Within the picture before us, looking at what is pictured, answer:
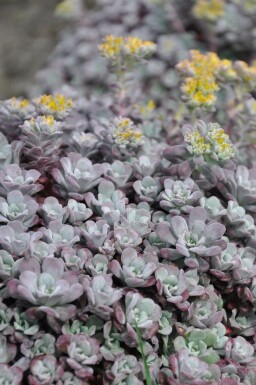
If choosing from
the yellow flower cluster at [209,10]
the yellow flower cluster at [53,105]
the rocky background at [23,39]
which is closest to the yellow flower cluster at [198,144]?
the yellow flower cluster at [53,105]

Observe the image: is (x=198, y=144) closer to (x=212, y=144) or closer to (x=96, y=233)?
(x=212, y=144)

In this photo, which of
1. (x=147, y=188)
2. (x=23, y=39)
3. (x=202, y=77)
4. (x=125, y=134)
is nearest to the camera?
(x=147, y=188)

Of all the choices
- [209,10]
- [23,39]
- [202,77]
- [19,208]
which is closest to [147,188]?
[19,208]

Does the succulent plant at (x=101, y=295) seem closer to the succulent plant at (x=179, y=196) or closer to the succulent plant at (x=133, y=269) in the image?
the succulent plant at (x=133, y=269)

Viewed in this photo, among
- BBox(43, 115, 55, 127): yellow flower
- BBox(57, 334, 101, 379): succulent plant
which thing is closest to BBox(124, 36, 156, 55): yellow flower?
BBox(43, 115, 55, 127): yellow flower

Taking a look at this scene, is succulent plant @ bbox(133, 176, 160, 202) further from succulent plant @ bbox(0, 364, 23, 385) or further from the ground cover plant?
succulent plant @ bbox(0, 364, 23, 385)

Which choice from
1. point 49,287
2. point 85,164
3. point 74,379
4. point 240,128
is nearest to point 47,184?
point 85,164
